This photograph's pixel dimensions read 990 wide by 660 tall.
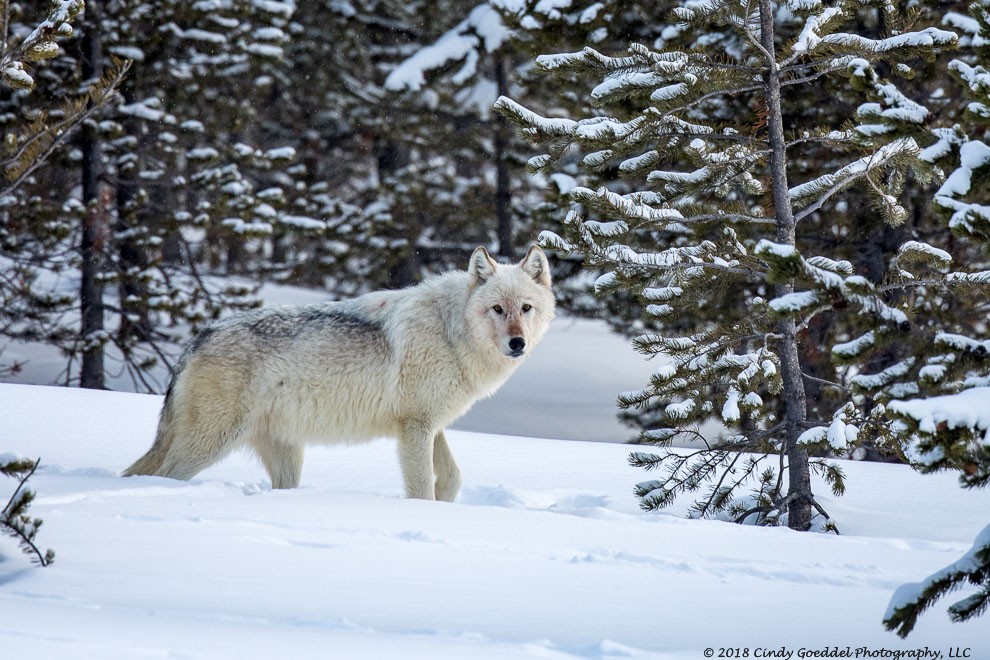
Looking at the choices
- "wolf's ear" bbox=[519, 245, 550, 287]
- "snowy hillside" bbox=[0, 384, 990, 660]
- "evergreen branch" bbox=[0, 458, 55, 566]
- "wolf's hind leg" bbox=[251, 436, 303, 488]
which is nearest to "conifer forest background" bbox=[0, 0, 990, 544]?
"wolf's ear" bbox=[519, 245, 550, 287]

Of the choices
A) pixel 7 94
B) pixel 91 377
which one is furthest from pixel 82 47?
pixel 91 377

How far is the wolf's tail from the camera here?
625cm

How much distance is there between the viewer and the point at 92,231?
13578 millimetres

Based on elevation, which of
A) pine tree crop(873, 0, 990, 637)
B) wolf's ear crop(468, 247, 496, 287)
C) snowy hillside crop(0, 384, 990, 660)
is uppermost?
wolf's ear crop(468, 247, 496, 287)

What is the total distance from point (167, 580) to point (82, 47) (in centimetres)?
1221

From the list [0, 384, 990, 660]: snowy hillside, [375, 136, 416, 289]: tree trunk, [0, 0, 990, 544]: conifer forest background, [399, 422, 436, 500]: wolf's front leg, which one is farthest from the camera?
[375, 136, 416, 289]: tree trunk

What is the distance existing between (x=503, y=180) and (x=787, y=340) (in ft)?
34.8

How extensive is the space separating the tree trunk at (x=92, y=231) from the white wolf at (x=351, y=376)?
299 inches

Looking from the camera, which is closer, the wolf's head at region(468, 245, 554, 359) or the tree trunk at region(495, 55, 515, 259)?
the wolf's head at region(468, 245, 554, 359)

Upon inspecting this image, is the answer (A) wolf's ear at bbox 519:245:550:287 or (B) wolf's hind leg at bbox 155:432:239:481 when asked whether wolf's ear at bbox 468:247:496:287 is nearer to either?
(A) wolf's ear at bbox 519:245:550:287

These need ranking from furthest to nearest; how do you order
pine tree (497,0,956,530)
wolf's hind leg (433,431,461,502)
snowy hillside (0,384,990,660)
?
1. wolf's hind leg (433,431,461,502)
2. pine tree (497,0,956,530)
3. snowy hillside (0,384,990,660)

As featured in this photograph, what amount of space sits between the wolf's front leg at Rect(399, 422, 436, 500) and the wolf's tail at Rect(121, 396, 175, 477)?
1558mm

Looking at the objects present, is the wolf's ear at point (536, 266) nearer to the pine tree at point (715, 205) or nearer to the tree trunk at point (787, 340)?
the pine tree at point (715, 205)

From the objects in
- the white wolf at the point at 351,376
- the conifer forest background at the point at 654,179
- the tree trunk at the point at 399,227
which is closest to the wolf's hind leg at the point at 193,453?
the white wolf at the point at 351,376
